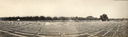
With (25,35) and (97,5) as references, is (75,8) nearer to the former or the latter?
(97,5)

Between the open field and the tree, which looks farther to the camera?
the tree

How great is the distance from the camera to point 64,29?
2.55 metres

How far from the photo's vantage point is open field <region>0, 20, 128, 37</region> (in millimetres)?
2484

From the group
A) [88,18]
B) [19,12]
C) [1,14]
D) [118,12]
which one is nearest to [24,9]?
[19,12]

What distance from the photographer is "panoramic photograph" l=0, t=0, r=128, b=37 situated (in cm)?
251

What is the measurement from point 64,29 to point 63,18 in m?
0.18

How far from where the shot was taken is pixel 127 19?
2.69m

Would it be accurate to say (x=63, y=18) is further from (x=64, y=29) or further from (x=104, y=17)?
(x=104, y=17)

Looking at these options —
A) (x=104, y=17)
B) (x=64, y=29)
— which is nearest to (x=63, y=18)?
(x=64, y=29)

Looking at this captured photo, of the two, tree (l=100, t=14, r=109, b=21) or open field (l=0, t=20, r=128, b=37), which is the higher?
tree (l=100, t=14, r=109, b=21)

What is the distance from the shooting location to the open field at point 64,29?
248cm

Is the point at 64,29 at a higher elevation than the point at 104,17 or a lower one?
lower

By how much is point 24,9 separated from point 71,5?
77cm

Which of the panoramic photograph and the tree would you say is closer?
the panoramic photograph
